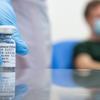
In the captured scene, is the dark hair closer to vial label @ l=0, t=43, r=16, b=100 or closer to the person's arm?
the person's arm

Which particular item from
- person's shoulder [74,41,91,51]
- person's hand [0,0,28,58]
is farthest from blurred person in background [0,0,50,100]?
person's shoulder [74,41,91,51]

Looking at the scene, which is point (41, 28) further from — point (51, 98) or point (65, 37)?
point (65, 37)

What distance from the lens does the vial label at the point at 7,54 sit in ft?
2.87

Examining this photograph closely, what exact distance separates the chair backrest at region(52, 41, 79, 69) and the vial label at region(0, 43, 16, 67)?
1.32 metres

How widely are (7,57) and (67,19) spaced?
1838mm

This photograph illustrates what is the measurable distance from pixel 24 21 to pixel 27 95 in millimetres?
714

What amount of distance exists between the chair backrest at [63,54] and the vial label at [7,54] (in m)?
1.32

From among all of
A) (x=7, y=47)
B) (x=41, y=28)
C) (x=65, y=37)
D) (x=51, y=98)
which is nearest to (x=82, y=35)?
(x=65, y=37)

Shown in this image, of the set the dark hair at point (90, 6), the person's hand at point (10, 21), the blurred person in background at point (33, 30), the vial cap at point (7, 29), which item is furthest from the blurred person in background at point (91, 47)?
the vial cap at point (7, 29)

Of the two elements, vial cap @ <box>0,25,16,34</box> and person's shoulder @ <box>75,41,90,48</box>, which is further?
person's shoulder @ <box>75,41,90,48</box>

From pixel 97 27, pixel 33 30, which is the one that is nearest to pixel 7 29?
pixel 33 30

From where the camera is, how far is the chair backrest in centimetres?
230

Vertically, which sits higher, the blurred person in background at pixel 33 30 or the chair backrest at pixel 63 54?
the blurred person in background at pixel 33 30

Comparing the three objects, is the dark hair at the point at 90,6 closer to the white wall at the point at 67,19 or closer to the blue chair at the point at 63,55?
the white wall at the point at 67,19
